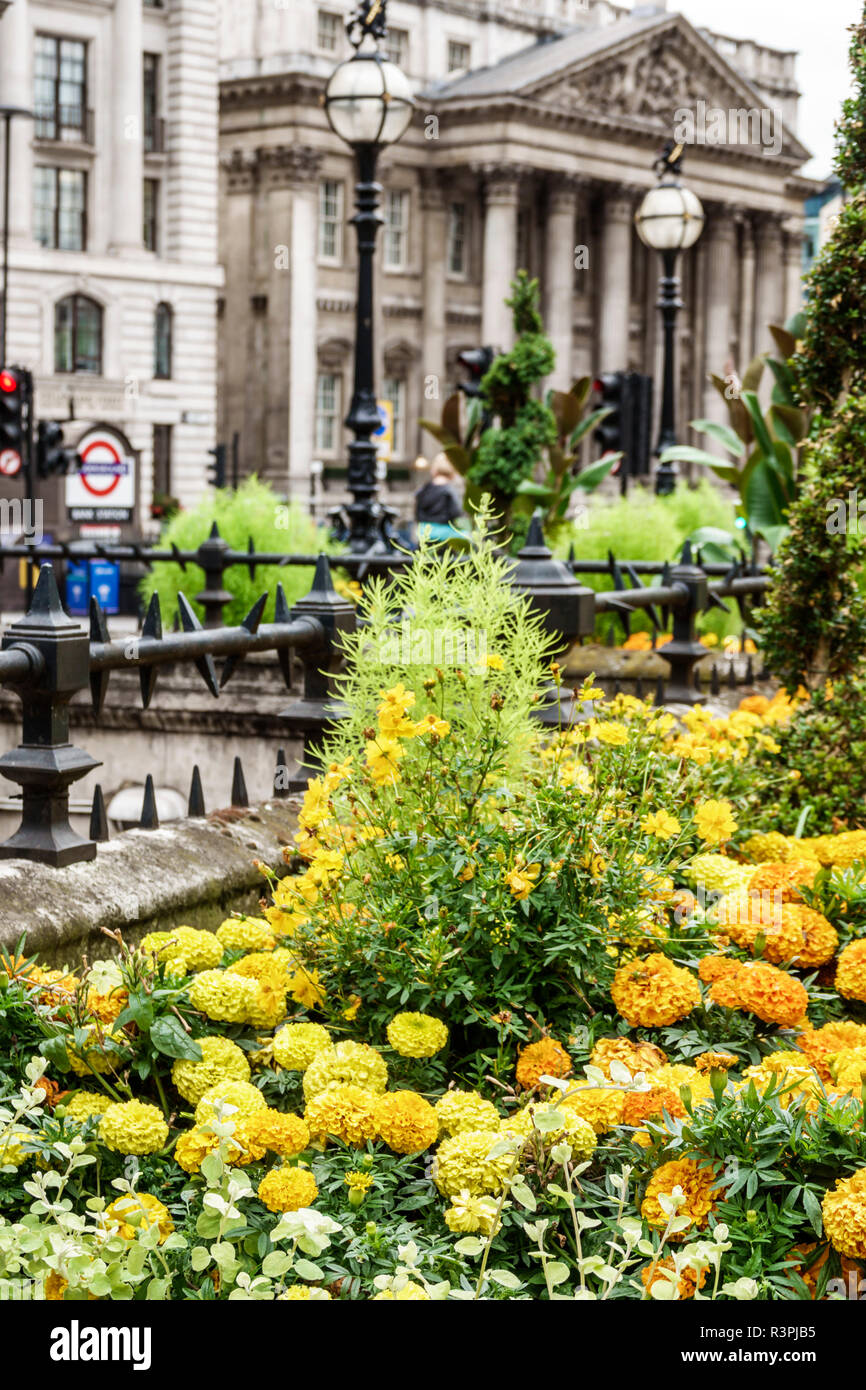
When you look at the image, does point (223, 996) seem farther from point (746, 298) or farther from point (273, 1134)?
point (746, 298)

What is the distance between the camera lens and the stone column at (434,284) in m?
74.0

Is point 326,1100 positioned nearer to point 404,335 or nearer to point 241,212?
point 241,212

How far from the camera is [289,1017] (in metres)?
4.43

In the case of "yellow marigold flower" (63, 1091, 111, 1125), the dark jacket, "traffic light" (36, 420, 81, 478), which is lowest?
"yellow marigold flower" (63, 1091, 111, 1125)

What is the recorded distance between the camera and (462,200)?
76.3 m

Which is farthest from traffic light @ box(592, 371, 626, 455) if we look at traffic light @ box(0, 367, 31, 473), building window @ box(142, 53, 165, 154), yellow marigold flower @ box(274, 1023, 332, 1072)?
building window @ box(142, 53, 165, 154)

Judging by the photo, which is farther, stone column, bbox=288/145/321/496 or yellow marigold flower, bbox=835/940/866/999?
stone column, bbox=288/145/321/496

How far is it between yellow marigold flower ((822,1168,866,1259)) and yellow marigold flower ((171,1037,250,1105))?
135 centimetres

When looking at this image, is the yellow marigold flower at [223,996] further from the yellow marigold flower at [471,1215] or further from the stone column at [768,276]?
the stone column at [768,276]

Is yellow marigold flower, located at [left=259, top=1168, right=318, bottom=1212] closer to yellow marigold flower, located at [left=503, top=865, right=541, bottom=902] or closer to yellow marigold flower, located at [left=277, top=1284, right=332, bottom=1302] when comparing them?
yellow marigold flower, located at [left=277, top=1284, right=332, bottom=1302]

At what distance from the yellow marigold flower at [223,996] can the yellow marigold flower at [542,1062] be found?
27.0 inches

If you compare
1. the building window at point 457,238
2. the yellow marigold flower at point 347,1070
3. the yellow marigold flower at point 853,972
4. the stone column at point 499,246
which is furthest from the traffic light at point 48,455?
the building window at point 457,238

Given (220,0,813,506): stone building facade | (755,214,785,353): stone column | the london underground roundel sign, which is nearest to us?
the london underground roundel sign

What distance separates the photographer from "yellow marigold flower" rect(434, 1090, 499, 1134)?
369 centimetres
